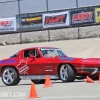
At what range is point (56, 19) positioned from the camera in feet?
139

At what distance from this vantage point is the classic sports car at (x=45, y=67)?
16.7m

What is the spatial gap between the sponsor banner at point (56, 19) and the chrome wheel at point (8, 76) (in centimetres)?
2431

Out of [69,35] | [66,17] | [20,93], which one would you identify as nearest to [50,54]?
[20,93]

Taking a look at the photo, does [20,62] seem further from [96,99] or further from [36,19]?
[36,19]

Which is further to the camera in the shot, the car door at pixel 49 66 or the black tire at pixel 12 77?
the black tire at pixel 12 77

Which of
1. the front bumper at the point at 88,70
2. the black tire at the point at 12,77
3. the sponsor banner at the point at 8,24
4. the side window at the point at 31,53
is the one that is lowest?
the black tire at the point at 12,77

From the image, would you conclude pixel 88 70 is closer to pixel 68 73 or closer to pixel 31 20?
pixel 68 73

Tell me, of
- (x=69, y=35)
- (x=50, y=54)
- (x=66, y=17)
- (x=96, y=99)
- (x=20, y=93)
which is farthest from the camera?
(x=69, y=35)

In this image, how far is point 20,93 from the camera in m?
13.9

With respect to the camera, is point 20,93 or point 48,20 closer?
point 20,93

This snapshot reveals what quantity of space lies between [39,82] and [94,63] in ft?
9.87

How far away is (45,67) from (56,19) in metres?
25.4

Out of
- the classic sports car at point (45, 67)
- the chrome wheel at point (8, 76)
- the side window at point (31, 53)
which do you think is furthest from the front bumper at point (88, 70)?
the chrome wheel at point (8, 76)

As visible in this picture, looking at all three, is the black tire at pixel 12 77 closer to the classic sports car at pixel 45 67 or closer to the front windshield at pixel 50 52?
the classic sports car at pixel 45 67
